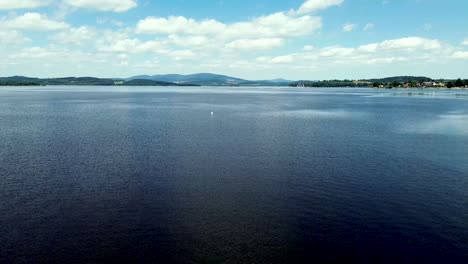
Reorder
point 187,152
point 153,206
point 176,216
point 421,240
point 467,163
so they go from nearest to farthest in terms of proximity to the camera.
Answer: point 421,240 → point 176,216 → point 153,206 → point 467,163 → point 187,152

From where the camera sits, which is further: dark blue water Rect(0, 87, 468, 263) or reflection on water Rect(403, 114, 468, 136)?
reflection on water Rect(403, 114, 468, 136)

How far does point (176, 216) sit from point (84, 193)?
11130 mm

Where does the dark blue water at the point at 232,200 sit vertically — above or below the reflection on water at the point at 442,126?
below

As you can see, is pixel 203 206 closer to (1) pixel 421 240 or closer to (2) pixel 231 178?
(2) pixel 231 178

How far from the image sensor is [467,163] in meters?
50.1

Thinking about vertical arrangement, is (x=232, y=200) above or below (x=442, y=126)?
below

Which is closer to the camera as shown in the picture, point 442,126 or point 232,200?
point 232,200

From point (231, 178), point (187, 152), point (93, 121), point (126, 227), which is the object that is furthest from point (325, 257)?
point (93, 121)

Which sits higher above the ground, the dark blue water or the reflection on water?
the reflection on water

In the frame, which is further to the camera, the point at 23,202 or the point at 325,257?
the point at 23,202

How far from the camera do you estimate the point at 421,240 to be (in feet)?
92.6

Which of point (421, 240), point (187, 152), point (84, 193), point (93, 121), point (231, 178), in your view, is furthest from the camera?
point (93, 121)

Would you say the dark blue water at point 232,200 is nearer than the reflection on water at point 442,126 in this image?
Yes

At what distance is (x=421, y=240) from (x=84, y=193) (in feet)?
98.8
